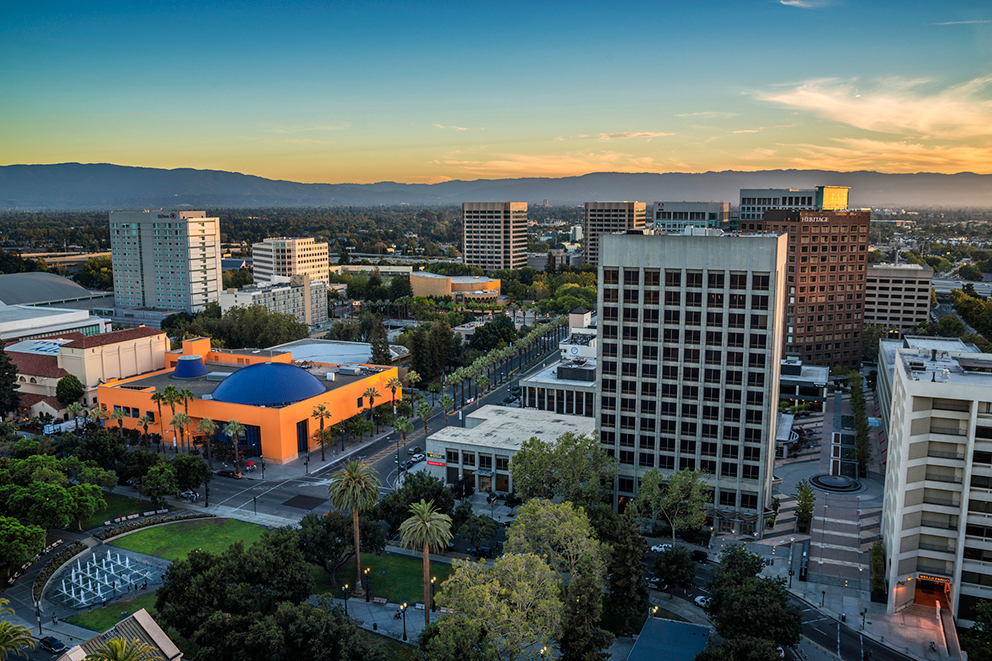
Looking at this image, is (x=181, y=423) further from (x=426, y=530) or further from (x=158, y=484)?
(x=426, y=530)

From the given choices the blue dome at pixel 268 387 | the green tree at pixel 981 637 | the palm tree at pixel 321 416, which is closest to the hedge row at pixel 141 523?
the palm tree at pixel 321 416

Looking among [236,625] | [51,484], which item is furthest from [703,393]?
[51,484]

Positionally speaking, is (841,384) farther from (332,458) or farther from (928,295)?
(332,458)

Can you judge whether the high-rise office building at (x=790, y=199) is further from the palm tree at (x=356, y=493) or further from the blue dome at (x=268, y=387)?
the palm tree at (x=356, y=493)

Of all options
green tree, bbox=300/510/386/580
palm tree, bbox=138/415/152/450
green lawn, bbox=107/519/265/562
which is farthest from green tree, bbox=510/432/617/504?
palm tree, bbox=138/415/152/450

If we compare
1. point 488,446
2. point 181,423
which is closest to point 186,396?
point 181,423

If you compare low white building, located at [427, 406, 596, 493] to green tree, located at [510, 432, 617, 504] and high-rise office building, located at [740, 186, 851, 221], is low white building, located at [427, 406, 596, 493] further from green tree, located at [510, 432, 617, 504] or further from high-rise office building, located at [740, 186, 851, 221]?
high-rise office building, located at [740, 186, 851, 221]
